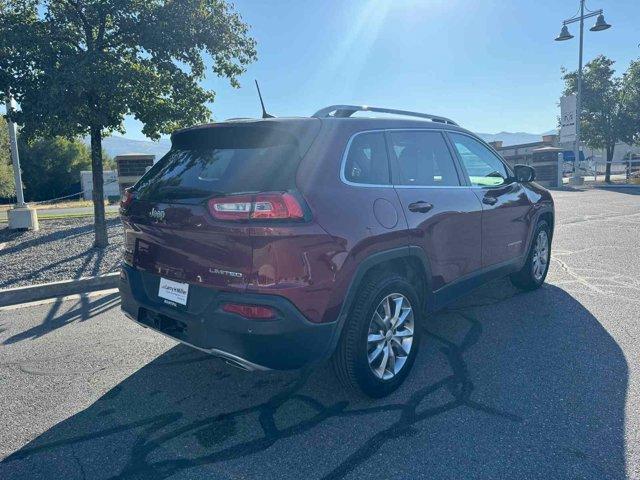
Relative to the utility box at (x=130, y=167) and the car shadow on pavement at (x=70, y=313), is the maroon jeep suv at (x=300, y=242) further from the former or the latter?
the utility box at (x=130, y=167)

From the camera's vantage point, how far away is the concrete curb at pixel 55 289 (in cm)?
569

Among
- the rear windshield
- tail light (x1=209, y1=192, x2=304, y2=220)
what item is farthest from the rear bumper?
the rear windshield

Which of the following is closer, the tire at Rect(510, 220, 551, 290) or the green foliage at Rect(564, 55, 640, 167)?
the tire at Rect(510, 220, 551, 290)

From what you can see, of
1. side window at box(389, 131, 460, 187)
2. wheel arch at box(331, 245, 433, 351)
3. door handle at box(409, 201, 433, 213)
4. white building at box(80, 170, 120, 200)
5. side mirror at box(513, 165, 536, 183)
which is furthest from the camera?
white building at box(80, 170, 120, 200)

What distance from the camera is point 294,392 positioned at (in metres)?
Answer: 3.26

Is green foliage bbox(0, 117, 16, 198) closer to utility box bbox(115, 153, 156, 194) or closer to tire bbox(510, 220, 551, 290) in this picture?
utility box bbox(115, 153, 156, 194)

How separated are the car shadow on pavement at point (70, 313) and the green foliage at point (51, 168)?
3919cm

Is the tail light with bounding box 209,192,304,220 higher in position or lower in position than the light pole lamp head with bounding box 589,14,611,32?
lower

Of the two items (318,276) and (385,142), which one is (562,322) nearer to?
(385,142)

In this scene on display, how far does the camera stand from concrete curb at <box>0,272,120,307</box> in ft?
18.7

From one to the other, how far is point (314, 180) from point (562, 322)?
3112 mm

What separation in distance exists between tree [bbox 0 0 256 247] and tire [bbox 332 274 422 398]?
5198 millimetres

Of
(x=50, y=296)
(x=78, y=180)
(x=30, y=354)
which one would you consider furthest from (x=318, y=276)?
(x=78, y=180)

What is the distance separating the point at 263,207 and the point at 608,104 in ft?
90.6
